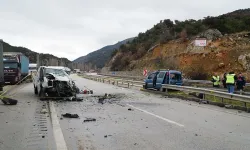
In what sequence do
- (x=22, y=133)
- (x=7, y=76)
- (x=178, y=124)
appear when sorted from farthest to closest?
(x=7, y=76), (x=178, y=124), (x=22, y=133)

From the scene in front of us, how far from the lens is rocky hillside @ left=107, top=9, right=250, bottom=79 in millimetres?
44312

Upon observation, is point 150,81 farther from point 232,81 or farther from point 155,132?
point 155,132

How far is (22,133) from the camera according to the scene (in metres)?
7.87

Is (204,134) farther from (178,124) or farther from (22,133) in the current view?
(22,133)

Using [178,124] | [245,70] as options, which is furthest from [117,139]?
[245,70]

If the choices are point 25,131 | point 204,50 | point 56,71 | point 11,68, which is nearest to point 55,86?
point 56,71

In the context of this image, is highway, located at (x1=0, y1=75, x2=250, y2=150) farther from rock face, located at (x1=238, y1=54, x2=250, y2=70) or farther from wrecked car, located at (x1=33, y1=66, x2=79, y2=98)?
rock face, located at (x1=238, y1=54, x2=250, y2=70)

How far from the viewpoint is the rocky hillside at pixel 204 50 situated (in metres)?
44.3

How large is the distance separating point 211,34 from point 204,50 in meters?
4.04

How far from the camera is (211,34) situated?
174 feet

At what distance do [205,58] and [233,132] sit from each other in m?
41.7

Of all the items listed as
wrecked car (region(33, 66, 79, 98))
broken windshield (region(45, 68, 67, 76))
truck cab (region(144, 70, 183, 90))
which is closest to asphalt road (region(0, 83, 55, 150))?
wrecked car (region(33, 66, 79, 98))

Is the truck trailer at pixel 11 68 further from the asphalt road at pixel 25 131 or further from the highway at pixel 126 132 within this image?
the highway at pixel 126 132

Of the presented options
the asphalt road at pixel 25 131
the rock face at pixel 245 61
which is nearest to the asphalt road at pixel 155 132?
the asphalt road at pixel 25 131
